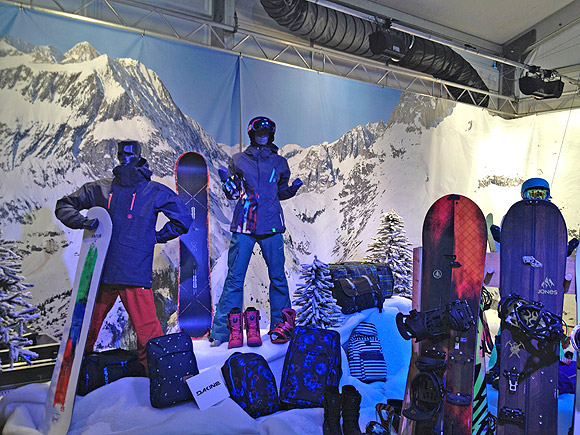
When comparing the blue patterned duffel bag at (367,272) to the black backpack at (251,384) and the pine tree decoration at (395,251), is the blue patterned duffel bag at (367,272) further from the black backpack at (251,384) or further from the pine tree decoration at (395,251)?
the black backpack at (251,384)

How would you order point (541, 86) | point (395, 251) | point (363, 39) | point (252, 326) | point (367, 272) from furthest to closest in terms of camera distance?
point (541, 86)
point (363, 39)
point (395, 251)
point (367, 272)
point (252, 326)

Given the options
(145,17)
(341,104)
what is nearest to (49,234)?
(145,17)

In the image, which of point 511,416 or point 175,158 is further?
point 175,158

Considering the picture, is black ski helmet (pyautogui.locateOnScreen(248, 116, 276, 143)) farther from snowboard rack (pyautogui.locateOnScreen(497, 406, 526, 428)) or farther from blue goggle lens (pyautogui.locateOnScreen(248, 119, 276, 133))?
snowboard rack (pyautogui.locateOnScreen(497, 406, 526, 428))

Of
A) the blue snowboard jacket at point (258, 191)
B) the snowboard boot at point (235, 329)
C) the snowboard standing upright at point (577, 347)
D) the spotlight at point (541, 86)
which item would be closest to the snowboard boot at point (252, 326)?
the snowboard boot at point (235, 329)

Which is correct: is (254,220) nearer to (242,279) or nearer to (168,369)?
(242,279)

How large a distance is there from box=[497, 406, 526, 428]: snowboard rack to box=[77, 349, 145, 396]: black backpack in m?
1.95

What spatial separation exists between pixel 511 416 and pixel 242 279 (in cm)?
189

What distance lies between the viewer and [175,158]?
13.9ft

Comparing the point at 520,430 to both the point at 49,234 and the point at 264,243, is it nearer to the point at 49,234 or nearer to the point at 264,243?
the point at 264,243

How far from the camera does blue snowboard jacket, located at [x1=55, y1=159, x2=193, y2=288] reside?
279cm

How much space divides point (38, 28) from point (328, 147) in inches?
115

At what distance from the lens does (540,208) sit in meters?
2.29

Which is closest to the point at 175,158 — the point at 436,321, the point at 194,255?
the point at 194,255
